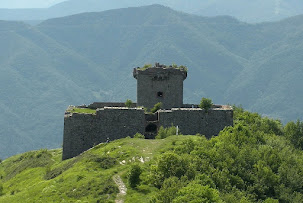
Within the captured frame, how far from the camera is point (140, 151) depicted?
51344 millimetres

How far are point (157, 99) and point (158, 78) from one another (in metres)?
2.84

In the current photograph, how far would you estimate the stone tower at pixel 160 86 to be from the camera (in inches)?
2842

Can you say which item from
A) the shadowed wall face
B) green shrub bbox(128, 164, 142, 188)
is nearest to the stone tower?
the shadowed wall face

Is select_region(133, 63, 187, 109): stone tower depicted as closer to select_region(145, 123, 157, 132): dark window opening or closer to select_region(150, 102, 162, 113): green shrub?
select_region(150, 102, 162, 113): green shrub

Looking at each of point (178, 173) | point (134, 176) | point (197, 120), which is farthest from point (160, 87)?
point (178, 173)

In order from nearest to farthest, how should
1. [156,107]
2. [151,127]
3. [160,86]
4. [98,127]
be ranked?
1. [98,127]
2. [151,127]
3. [156,107]
4. [160,86]

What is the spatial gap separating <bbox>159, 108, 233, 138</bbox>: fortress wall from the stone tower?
9.08 meters

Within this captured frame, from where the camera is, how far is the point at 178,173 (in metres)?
42.2

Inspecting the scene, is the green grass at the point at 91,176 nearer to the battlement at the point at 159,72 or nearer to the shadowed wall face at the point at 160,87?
the shadowed wall face at the point at 160,87

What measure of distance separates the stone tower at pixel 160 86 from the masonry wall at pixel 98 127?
10.1 metres

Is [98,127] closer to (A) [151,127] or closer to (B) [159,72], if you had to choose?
(A) [151,127]

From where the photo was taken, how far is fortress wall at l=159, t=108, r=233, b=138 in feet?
205

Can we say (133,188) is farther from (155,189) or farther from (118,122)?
(118,122)

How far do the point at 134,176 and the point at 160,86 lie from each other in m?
31.0
